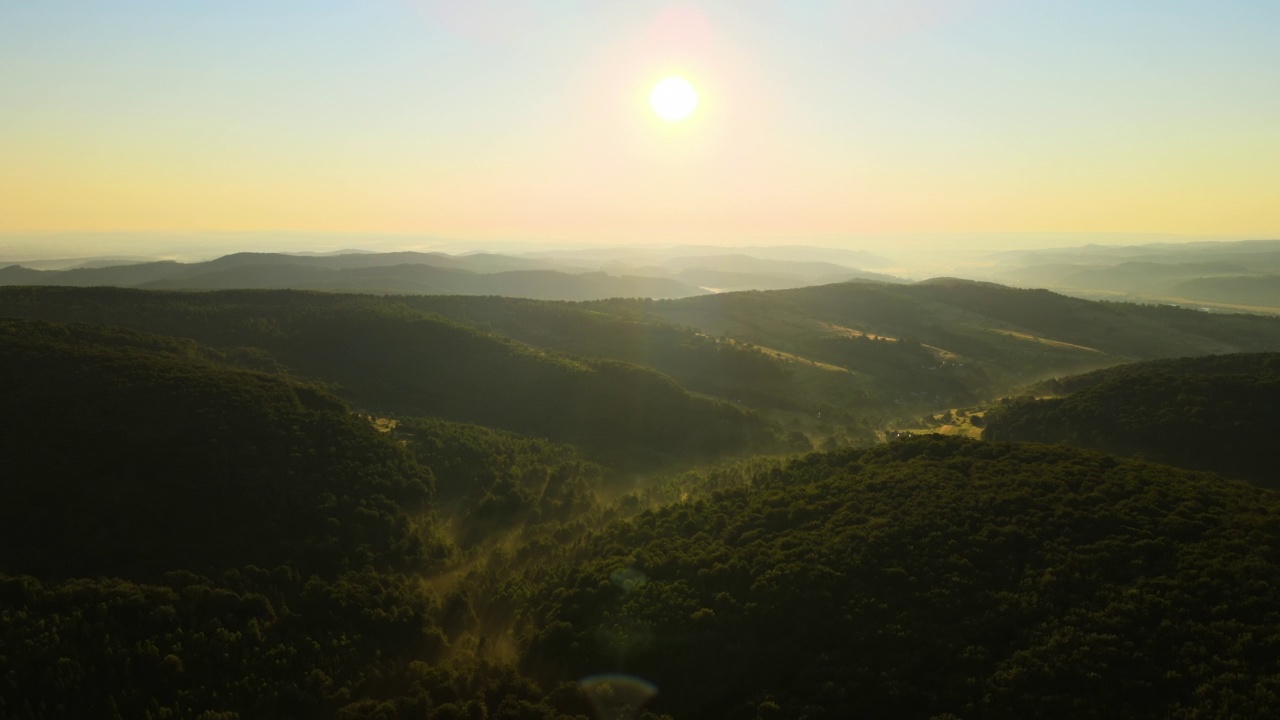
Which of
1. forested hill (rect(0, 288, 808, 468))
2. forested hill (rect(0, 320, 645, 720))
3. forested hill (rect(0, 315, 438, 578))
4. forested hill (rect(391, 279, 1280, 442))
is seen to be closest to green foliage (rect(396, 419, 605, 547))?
forested hill (rect(0, 320, 645, 720))

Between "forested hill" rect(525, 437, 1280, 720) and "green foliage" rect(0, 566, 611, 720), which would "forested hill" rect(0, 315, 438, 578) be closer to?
"green foliage" rect(0, 566, 611, 720)

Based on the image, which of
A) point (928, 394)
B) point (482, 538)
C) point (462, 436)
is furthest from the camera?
point (928, 394)

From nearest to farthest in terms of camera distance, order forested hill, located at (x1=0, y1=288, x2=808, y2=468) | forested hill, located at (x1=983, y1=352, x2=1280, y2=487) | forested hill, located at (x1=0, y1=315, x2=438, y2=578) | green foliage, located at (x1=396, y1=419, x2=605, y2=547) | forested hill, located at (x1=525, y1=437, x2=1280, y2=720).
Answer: forested hill, located at (x1=525, y1=437, x2=1280, y2=720) < forested hill, located at (x1=0, y1=315, x2=438, y2=578) < green foliage, located at (x1=396, y1=419, x2=605, y2=547) < forested hill, located at (x1=983, y1=352, x2=1280, y2=487) < forested hill, located at (x1=0, y1=288, x2=808, y2=468)

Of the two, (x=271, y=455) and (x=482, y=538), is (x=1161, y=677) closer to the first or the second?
(x=482, y=538)

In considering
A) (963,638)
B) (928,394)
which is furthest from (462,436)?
(928,394)

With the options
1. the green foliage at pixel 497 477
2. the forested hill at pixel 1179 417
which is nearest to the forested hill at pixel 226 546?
the green foliage at pixel 497 477

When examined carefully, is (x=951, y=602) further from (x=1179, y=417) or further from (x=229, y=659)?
(x=1179, y=417)

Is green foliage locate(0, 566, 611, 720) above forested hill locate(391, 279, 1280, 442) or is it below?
below
